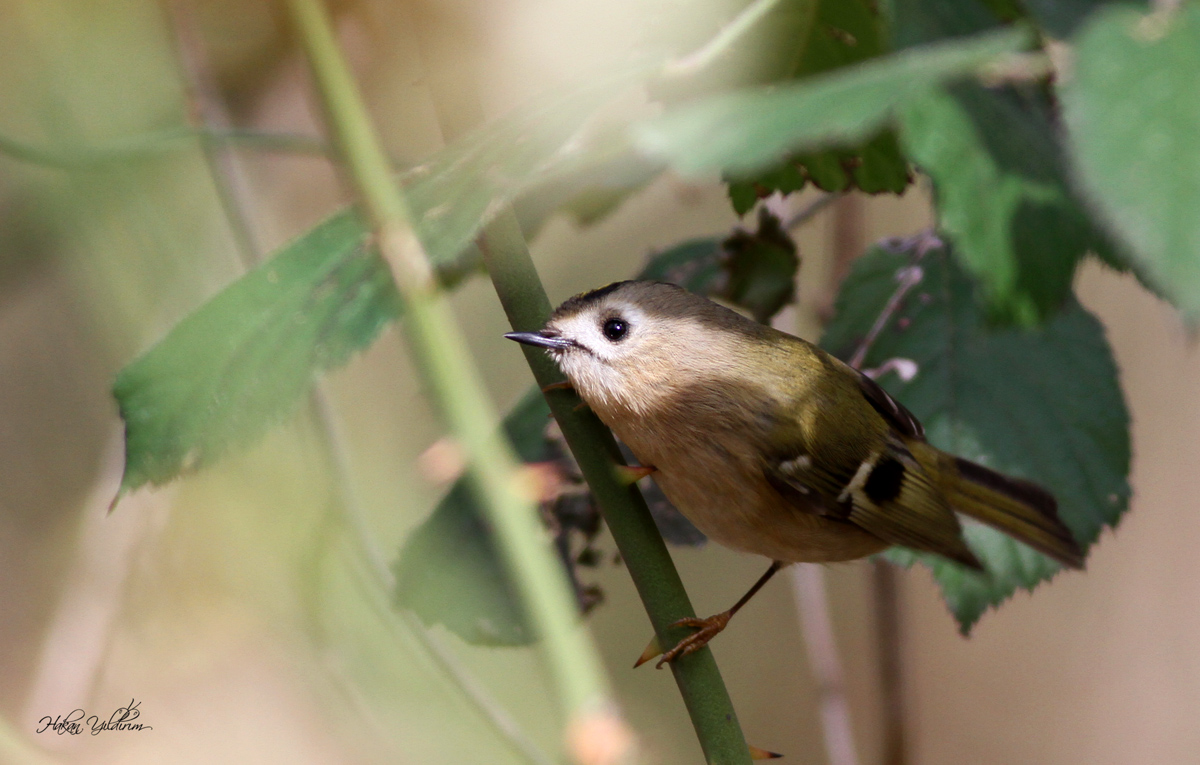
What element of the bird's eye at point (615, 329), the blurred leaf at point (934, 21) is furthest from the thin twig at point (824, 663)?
the blurred leaf at point (934, 21)

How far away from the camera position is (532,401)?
0.98 metres

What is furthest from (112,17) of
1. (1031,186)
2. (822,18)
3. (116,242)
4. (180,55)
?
(1031,186)

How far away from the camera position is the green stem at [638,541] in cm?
52

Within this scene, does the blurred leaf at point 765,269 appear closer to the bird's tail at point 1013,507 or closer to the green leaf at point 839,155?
the green leaf at point 839,155

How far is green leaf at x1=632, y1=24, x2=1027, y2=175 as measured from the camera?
338 millimetres

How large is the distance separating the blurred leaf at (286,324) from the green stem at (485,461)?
1.1 inches

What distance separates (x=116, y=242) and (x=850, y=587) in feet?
4.74

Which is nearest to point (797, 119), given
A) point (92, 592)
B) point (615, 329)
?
point (615, 329)

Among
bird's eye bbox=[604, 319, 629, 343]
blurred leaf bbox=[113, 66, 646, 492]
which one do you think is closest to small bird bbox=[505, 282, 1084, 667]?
bird's eye bbox=[604, 319, 629, 343]

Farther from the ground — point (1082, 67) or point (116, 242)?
point (116, 242)

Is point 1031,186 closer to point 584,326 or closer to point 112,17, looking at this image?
point 584,326

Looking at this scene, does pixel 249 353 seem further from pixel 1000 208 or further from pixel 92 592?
pixel 92 592

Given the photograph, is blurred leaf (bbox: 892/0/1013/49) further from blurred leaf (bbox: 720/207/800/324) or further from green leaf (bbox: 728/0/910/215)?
blurred leaf (bbox: 720/207/800/324)

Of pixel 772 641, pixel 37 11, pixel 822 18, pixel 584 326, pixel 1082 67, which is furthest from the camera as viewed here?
pixel 772 641
